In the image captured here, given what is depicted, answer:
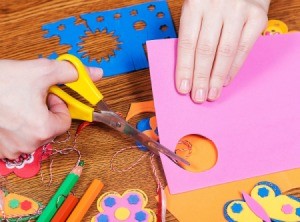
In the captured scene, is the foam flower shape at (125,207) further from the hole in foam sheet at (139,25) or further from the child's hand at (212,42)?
the hole in foam sheet at (139,25)

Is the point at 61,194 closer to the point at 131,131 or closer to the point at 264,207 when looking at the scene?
the point at 131,131

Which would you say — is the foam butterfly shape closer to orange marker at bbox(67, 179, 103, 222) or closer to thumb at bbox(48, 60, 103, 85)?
orange marker at bbox(67, 179, 103, 222)

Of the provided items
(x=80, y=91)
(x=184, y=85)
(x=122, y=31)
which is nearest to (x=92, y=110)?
(x=80, y=91)

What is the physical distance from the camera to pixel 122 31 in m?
0.93

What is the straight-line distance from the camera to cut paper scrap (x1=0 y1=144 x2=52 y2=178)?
77cm

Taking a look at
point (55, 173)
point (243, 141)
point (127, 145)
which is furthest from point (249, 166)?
point (55, 173)

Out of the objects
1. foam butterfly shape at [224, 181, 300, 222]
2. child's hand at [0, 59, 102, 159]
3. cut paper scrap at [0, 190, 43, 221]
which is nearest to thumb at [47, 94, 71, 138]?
child's hand at [0, 59, 102, 159]

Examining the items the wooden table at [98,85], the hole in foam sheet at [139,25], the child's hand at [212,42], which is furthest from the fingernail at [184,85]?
the hole in foam sheet at [139,25]

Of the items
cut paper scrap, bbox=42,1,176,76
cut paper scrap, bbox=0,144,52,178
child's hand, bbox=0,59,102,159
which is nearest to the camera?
child's hand, bbox=0,59,102,159

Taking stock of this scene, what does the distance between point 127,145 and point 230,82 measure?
0.63 ft

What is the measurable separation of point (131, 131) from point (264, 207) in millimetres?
223

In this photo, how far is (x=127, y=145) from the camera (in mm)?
785

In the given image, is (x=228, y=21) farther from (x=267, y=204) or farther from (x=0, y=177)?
(x=0, y=177)

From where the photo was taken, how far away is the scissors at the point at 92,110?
2.35 ft
